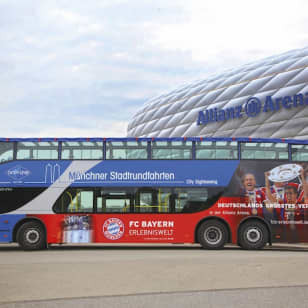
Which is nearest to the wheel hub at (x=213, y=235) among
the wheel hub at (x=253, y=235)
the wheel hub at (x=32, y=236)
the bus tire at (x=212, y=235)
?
the bus tire at (x=212, y=235)

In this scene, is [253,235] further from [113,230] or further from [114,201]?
[114,201]

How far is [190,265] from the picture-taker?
10117 mm

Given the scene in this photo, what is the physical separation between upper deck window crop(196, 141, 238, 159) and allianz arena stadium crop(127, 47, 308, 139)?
662 inches

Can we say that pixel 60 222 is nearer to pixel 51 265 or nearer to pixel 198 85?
pixel 51 265

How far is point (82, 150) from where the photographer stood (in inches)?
611

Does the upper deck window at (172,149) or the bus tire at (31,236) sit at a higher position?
the upper deck window at (172,149)

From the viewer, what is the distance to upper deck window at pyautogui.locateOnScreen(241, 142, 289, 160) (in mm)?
15445

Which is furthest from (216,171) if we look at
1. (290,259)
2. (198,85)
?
(198,85)

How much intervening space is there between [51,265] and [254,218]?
7.43m

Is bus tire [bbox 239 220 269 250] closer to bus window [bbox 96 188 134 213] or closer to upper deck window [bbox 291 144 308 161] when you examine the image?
upper deck window [bbox 291 144 308 161]

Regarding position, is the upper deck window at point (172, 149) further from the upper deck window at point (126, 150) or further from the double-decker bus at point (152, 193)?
the upper deck window at point (126, 150)

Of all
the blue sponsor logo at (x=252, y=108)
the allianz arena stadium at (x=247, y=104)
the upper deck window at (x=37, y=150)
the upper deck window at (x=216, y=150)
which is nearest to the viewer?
the upper deck window at (x=37, y=150)

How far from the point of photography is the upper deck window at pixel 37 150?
1533cm

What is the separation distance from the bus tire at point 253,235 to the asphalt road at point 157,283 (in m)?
4.23
